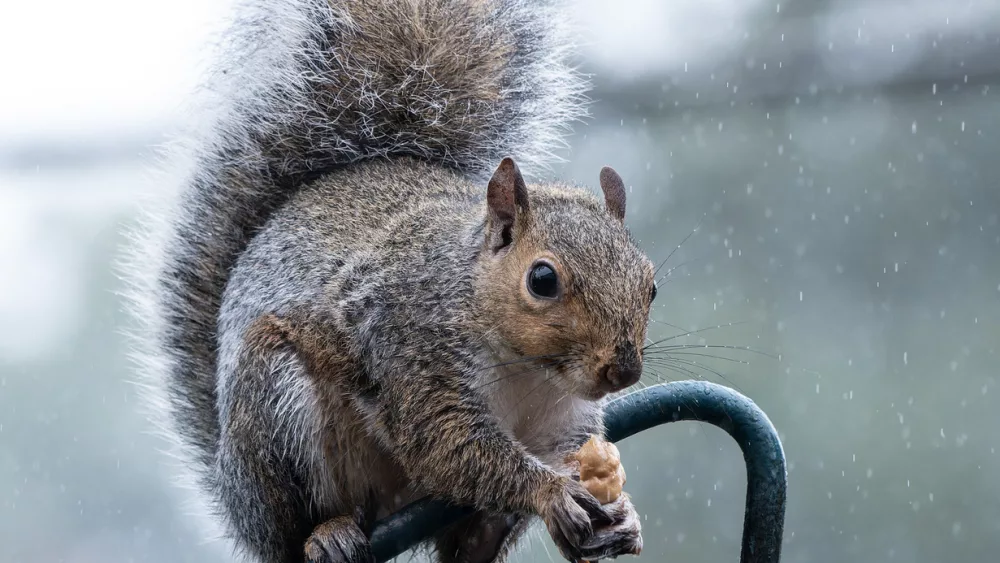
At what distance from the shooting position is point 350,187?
5.66 ft

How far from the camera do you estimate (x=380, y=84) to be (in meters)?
1.80

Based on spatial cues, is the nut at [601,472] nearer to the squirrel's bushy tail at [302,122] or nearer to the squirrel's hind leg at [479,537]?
the squirrel's hind leg at [479,537]

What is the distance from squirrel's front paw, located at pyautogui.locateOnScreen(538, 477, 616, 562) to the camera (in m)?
1.23

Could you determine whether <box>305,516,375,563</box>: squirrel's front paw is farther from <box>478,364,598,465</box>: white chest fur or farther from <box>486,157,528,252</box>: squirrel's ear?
<box>486,157,528,252</box>: squirrel's ear

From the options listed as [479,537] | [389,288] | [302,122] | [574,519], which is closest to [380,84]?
[302,122]

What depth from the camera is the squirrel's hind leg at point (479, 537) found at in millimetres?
1573

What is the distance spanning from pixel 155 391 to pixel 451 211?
0.76 meters

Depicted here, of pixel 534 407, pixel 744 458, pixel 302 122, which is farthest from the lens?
pixel 302 122

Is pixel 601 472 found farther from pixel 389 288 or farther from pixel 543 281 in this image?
pixel 389 288

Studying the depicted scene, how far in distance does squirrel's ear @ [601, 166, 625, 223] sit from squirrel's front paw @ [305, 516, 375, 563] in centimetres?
60

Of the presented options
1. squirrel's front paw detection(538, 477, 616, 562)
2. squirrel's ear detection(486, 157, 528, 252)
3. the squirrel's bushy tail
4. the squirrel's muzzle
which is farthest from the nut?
the squirrel's bushy tail

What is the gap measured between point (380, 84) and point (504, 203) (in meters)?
0.57

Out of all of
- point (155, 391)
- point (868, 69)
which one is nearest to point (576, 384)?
point (155, 391)

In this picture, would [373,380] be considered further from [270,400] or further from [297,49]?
[297,49]
